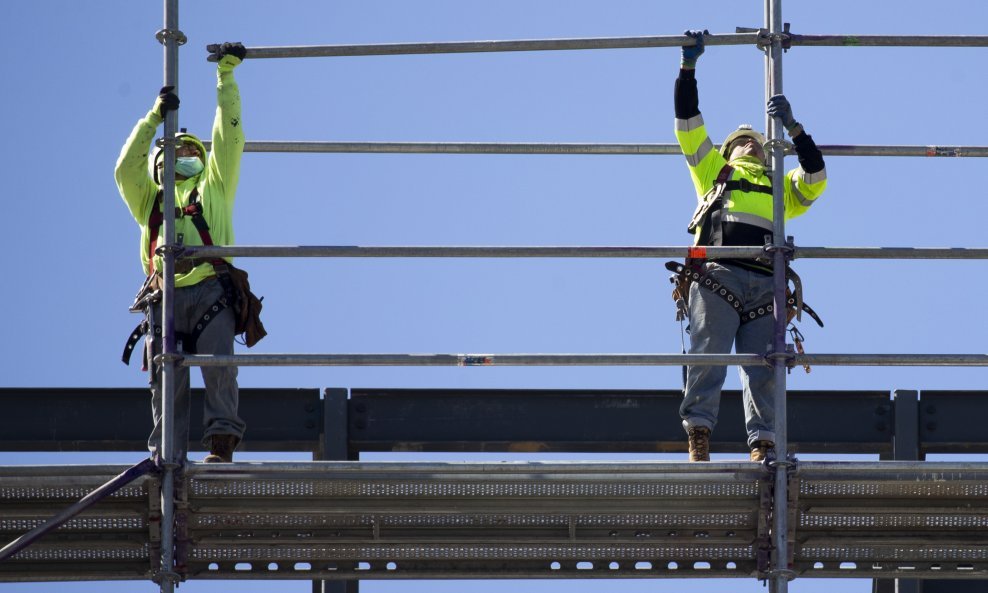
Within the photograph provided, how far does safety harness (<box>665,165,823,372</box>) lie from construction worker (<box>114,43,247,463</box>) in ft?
8.31

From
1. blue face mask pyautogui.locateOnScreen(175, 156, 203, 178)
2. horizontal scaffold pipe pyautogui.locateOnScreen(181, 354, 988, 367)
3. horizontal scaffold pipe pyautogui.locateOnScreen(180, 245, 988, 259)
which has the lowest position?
horizontal scaffold pipe pyautogui.locateOnScreen(181, 354, 988, 367)

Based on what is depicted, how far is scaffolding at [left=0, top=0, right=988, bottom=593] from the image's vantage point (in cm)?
1018

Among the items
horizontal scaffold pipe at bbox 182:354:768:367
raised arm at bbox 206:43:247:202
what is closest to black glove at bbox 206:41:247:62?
raised arm at bbox 206:43:247:202

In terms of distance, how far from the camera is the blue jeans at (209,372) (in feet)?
36.2

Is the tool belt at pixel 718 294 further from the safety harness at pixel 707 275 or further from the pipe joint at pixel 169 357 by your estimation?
the pipe joint at pixel 169 357

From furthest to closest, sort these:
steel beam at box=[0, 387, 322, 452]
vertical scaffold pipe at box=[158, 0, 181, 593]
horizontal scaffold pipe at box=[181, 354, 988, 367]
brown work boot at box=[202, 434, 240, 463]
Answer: steel beam at box=[0, 387, 322, 452] < brown work boot at box=[202, 434, 240, 463] < vertical scaffold pipe at box=[158, 0, 181, 593] < horizontal scaffold pipe at box=[181, 354, 988, 367]

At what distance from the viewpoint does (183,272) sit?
11.3 metres

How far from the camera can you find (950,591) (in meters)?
12.5

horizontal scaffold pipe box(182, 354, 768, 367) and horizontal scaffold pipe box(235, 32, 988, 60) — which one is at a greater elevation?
horizontal scaffold pipe box(235, 32, 988, 60)

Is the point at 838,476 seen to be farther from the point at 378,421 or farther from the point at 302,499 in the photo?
the point at 378,421

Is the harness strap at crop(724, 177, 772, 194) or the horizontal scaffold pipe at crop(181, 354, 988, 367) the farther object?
the harness strap at crop(724, 177, 772, 194)

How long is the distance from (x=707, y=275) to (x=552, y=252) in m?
1.44

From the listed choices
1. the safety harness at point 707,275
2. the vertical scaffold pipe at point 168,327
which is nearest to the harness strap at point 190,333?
the vertical scaffold pipe at point 168,327

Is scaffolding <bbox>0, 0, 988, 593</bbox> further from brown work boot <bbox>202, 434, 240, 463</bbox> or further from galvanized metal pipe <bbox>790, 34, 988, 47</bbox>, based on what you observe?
brown work boot <bbox>202, 434, 240, 463</bbox>
